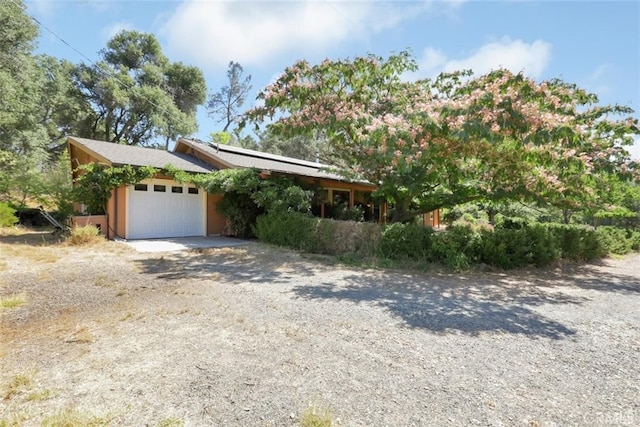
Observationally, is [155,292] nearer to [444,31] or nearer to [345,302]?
[345,302]

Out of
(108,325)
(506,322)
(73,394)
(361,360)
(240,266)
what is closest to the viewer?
(73,394)

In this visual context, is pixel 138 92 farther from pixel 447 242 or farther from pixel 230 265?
pixel 447 242

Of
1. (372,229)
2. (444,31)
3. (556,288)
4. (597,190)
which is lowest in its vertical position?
(556,288)

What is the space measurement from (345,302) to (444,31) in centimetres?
822

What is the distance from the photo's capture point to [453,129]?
6.38 metres

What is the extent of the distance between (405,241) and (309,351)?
5.81 m

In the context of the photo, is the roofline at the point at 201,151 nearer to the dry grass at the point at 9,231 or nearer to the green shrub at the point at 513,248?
the dry grass at the point at 9,231

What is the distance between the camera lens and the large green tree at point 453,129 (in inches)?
248

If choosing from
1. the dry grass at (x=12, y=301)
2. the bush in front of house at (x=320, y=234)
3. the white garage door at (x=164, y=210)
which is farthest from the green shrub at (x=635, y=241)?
the dry grass at (x=12, y=301)

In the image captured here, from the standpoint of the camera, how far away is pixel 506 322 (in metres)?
4.49

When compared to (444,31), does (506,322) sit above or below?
below

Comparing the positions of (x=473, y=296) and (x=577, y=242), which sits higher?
(x=577, y=242)

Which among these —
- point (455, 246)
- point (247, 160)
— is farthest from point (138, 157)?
point (455, 246)

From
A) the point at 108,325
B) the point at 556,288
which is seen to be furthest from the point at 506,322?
the point at 108,325
